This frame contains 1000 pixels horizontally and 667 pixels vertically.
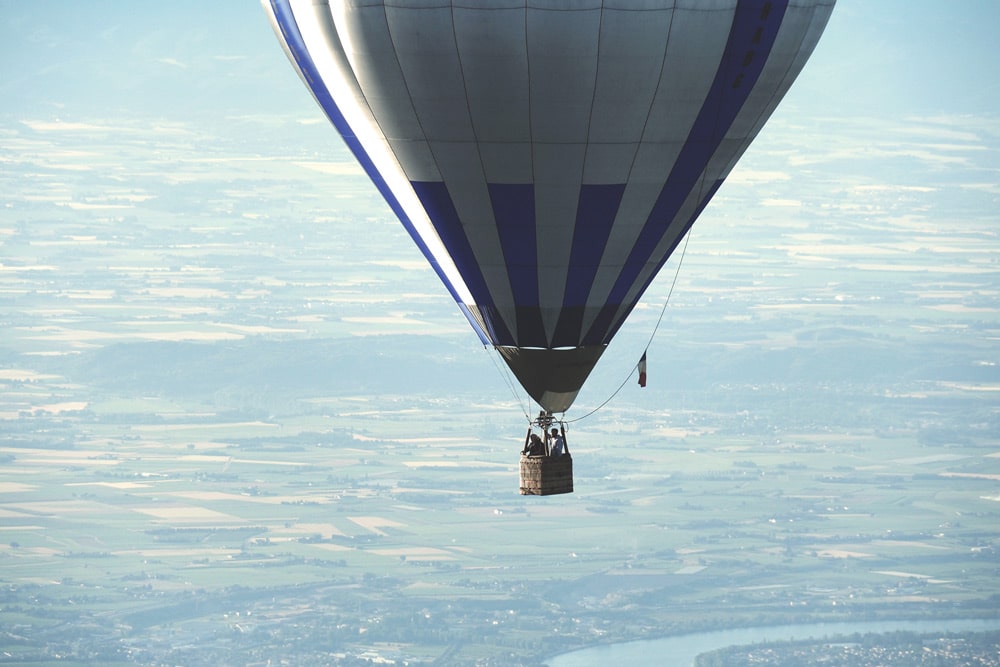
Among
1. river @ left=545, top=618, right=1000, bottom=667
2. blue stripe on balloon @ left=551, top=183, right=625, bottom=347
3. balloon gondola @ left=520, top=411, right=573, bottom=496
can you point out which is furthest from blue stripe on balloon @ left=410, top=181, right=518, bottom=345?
river @ left=545, top=618, right=1000, bottom=667

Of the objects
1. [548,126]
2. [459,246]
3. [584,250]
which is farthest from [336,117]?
[584,250]

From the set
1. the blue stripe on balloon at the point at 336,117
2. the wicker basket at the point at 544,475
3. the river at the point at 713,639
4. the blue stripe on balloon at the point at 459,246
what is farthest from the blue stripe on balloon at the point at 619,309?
the river at the point at 713,639

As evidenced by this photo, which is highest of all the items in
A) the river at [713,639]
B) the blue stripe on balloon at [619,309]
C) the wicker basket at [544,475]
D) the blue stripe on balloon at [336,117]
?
the blue stripe on balloon at [336,117]

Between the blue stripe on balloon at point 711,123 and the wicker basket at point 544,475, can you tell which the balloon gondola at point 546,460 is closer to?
the wicker basket at point 544,475

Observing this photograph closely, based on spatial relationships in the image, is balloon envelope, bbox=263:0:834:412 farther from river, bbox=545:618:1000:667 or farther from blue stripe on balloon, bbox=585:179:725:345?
river, bbox=545:618:1000:667

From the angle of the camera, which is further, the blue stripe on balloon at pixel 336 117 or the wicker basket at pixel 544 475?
the wicker basket at pixel 544 475

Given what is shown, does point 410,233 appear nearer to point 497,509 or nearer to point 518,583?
point 518,583

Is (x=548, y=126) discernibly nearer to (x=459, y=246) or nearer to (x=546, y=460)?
(x=459, y=246)
